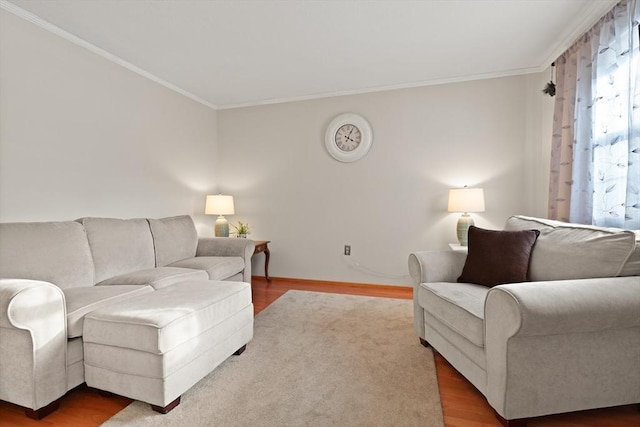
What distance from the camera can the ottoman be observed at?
4.98 feet

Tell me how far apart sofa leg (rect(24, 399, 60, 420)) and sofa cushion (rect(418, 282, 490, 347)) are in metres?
2.07

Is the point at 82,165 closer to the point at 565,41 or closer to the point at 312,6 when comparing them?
the point at 312,6

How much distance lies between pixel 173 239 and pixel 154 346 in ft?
5.89

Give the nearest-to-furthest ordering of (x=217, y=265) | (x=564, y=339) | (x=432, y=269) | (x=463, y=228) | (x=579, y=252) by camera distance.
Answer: (x=564, y=339)
(x=579, y=252)
(x=432, y=269)
(x=217, y=265)
(x=463, y=228)

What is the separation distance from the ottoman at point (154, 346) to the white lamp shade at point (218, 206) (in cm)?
209

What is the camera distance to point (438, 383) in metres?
1.80

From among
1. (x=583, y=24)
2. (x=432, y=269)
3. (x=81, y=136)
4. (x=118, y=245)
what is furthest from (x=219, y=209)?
(x=583, y=24)

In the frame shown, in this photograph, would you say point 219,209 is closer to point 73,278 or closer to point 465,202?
point 73,278

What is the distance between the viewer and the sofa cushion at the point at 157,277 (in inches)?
90.8

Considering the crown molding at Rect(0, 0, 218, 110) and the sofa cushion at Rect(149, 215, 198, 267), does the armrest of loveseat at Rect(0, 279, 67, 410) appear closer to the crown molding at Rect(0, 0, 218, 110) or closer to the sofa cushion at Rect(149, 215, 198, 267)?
the sofa cushion at Rect(149, 215, 198, 267)

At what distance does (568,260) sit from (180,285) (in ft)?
7.69

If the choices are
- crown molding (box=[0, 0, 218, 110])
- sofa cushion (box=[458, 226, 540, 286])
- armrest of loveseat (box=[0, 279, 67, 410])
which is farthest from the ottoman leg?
crown molding (box=[0, 0, 218, 110])

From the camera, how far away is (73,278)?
212 cm

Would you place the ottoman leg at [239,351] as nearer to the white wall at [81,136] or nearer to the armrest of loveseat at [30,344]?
the armrest of loveseat at [30,344]
